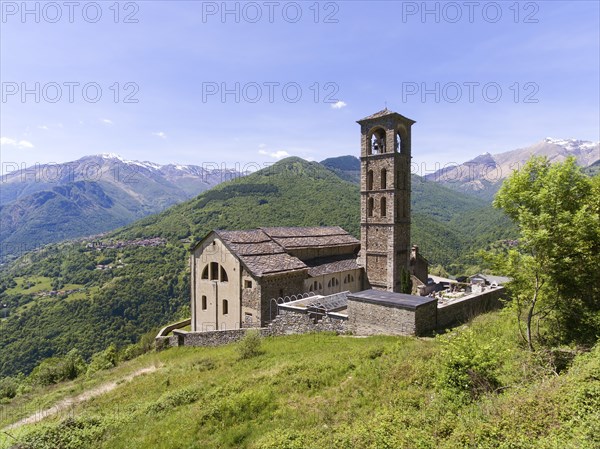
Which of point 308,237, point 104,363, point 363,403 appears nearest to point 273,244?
point 308,237

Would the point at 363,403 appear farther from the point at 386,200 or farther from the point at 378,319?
the point at 386,200

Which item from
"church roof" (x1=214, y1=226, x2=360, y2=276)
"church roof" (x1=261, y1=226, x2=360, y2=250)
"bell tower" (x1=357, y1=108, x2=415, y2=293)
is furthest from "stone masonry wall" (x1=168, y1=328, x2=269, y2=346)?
"bell tower" (x1=357, y1=108, x2=415, y2=293)

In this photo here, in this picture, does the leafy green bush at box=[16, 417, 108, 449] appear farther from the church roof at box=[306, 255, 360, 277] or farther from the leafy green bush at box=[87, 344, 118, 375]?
the church roof at box=[306, 255, 360, 277]

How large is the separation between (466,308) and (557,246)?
11.0m

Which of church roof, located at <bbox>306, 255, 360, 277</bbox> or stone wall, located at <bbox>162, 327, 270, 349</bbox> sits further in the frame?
church roof, located at <bbox>306, 255, 360, 277</bbox>

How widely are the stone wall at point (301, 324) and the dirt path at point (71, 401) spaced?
358 inches

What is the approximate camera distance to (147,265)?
108750 mm

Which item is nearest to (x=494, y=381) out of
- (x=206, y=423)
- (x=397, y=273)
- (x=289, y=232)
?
(x=206, y=423)

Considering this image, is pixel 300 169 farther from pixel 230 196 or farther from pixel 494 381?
pixel 494 381

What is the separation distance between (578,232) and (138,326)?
3410 inches

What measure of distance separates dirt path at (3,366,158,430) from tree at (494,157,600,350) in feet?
74.4

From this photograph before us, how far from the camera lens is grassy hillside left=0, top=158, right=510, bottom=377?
76.9m

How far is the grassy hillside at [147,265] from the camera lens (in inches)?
3029

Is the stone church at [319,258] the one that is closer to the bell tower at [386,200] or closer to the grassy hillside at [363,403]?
the bell tower at [386,200]
